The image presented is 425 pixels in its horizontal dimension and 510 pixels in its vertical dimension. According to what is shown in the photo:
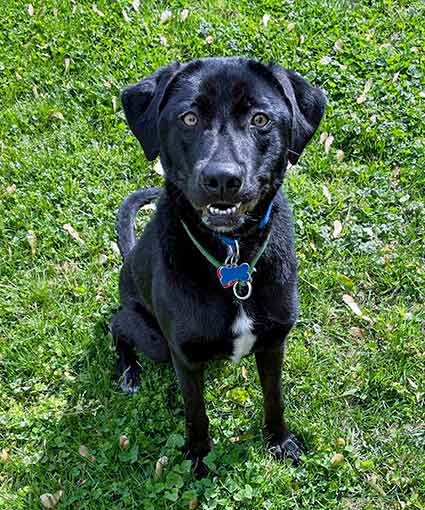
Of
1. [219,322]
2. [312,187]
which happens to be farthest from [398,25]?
[219,322]

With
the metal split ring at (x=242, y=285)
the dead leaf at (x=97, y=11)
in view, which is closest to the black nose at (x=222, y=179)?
the metal split ring at (x=242, y=285)

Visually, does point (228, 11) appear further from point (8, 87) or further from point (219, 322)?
point (219, 322)

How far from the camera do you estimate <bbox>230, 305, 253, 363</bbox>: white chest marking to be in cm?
320

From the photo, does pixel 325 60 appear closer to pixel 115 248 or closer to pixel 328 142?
pixel 328 142

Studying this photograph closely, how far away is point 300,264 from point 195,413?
51.8 inches

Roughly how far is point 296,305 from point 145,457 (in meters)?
1.20

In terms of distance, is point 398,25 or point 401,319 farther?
point 398,25

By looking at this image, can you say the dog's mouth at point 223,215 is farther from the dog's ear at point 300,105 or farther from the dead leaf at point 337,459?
the dead leaf at point 337,459

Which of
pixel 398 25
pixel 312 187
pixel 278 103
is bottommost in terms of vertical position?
pixel 312 187

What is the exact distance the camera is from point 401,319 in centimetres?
426

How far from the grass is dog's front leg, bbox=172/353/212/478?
7 cm

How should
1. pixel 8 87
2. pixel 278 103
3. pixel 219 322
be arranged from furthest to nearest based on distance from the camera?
pixel 8 87, pixel 219 322, pixel 278 103

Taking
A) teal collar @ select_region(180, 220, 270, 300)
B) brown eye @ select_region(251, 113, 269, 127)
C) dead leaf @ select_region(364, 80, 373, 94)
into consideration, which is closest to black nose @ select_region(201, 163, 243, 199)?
brown eye @ select_region(251, 113, 269, 127)

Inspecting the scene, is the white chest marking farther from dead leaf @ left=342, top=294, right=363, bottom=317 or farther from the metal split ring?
dead leaf @ left=342, top=294, right=363, bottom=317
